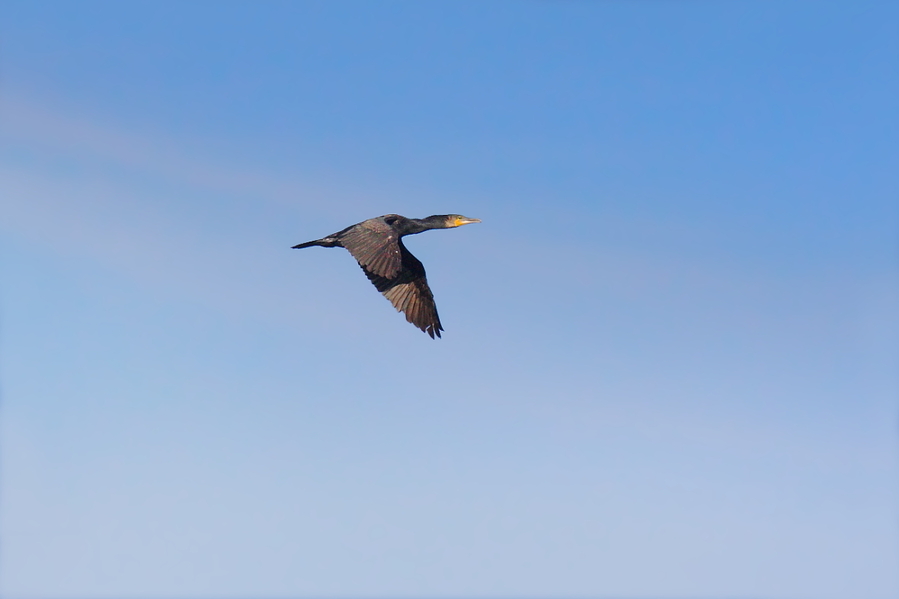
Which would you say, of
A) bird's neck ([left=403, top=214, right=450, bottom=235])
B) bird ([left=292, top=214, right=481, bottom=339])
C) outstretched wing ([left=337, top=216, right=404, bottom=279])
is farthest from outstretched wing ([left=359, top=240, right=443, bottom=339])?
outstretched wing ([left=337, top=216, right=404, bottom=279])

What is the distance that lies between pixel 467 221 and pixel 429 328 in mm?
2809

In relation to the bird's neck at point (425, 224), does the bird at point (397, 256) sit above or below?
below

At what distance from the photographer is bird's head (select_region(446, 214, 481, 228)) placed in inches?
960

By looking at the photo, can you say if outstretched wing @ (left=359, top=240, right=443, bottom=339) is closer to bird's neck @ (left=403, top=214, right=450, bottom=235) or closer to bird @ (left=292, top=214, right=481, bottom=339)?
bird @ (left=292, top=214, right=481, bottom=339)

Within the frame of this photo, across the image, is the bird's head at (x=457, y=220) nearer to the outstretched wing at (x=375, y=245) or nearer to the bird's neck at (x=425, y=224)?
the bird's neck at (x=425, y=224)

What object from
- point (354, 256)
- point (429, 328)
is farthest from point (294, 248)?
point (429, 328)

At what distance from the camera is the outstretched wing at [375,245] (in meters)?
21.6

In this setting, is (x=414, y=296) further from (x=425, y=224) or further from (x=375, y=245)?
(x=375, y=245)

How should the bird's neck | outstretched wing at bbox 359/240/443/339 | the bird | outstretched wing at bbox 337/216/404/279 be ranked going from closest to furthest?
1. outstretched wing at bbox 337/216/404/279
2. the bird
3. the bird's neck
4. outstretched wing at bbox 359/240/443/339

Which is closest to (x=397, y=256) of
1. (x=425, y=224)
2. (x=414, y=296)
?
(x=425, y=224)

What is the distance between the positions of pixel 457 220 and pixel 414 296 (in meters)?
2.20

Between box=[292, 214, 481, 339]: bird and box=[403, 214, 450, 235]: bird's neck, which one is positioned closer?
box=[292, 214, 481, 339]: bird

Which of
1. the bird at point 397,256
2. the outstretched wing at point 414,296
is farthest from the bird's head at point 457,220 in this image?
the outstretched wing at point 414,296

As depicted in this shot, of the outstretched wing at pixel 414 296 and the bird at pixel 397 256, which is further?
the outstretched wing at pixel 414 296
